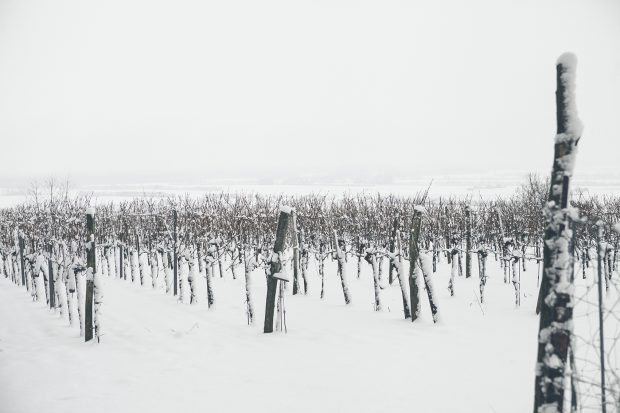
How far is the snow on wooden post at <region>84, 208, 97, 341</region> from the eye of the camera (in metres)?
7.07

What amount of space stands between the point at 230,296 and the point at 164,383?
6058 millimetres

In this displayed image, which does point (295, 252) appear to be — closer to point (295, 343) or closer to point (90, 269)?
point (295, 343)

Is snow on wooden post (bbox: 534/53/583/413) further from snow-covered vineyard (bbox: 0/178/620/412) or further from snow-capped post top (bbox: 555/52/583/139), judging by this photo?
snow-covered vineyard (bbox: 0/178/620/412)

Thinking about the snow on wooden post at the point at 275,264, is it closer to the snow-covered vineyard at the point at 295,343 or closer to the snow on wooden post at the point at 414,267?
the snow-covered vineyard at the point at 295,343

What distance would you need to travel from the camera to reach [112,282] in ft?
49.5

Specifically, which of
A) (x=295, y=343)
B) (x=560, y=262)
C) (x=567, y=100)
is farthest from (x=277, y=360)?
(x=567, y=100)

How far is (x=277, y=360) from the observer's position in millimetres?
6211

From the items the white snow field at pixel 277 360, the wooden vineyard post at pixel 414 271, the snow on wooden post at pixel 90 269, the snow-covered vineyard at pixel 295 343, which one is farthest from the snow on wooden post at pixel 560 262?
the snow on wooden post at pixel 90 269

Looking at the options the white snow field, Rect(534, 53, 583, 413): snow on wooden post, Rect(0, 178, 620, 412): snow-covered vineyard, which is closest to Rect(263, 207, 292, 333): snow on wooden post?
Rect(0, 178, 620, 412): snow-covered vineyard

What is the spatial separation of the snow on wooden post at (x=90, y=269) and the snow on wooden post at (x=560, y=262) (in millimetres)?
7043

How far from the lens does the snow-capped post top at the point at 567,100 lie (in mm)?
2705

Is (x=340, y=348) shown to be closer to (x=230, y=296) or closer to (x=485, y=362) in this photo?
(x=485, y=362)

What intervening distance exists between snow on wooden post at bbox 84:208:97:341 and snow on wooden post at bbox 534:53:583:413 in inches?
277

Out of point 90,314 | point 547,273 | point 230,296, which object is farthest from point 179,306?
point 547,273
